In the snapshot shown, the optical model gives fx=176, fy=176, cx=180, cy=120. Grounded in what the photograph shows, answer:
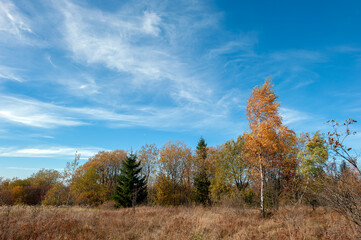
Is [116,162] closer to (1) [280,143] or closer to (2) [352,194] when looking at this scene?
(1) [280,143]

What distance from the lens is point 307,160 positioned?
17266 mm

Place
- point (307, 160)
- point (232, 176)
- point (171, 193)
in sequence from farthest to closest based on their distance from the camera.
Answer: point (171, 193), point (232, 176), point (307, 160)

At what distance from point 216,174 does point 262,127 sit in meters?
18.1

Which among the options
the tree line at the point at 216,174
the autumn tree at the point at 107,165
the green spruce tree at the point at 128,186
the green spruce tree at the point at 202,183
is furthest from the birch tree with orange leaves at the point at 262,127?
the autumn tree at the point at 107,165

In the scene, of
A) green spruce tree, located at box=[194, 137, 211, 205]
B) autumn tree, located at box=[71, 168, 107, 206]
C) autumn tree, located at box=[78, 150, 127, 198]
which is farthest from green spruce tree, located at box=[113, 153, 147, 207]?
autumn tree, located at box=[78, 150, 127, 198]

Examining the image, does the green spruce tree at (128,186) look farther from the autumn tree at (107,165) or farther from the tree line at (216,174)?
the autumn tree at (107,165)

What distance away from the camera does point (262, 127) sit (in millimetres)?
12891

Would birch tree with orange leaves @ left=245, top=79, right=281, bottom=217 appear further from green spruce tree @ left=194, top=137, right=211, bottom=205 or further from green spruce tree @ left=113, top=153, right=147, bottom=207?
green spruce tree @ left=113, top=153, right=147, bottom=207

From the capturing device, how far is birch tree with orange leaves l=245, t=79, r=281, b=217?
12766 mm

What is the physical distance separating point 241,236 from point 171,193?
25.9m

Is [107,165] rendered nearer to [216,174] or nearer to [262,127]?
[216,174]

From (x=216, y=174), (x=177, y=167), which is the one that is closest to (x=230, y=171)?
(x=216, y=174)

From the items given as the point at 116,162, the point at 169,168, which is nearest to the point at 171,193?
the point at 169,168

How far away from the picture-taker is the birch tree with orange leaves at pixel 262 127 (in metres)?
12.8
